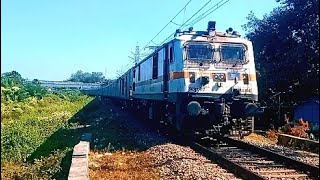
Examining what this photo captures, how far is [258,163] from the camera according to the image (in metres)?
8.37

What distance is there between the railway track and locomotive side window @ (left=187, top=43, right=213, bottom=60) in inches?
94.9

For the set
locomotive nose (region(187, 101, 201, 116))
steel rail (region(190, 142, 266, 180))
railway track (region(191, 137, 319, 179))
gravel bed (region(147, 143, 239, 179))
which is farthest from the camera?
locomotive nose (region(187, 101, 201, 116))

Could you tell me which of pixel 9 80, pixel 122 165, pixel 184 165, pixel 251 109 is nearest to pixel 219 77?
pixel 251 109

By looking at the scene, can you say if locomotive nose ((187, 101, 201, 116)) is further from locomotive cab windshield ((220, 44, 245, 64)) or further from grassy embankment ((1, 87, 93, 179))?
grassy embankment ((1, 87, 93, 179))

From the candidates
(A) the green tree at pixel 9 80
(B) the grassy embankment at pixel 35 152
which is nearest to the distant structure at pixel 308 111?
(B) the grassy embankment at pixel 35 152

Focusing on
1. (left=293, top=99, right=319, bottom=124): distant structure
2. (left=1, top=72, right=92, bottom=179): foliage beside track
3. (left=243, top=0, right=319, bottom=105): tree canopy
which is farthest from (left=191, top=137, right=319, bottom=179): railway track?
(left=293, top=99, right=319, bottom=124): distant structure

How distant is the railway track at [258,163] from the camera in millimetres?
7166

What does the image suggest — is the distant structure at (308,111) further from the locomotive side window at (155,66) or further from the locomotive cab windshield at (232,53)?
the locomotive side window at (155,66)

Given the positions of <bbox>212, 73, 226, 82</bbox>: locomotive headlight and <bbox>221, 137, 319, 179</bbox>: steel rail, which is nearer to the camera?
<bbox>221, 137, 319, 179</bbox>: steel rail

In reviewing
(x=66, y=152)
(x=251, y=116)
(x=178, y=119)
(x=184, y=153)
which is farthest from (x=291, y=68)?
(x=66, y=152)

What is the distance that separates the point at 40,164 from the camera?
945 cm

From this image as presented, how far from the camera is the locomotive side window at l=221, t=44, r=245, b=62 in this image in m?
11.6

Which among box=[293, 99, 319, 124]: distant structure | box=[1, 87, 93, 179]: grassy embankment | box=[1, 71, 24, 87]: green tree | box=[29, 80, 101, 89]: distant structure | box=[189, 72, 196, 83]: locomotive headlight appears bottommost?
box=[1, 87, 93, 179]: grassy embankment

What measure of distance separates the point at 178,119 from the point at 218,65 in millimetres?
1917
